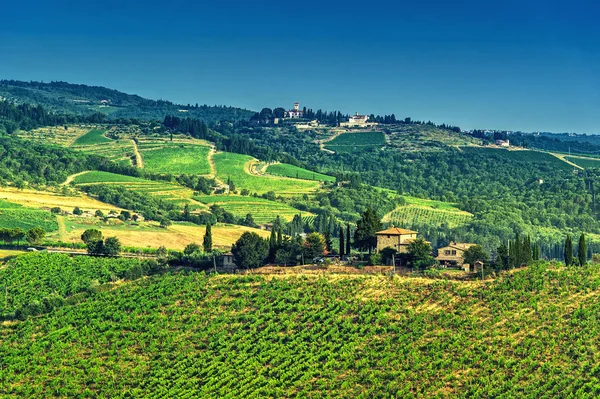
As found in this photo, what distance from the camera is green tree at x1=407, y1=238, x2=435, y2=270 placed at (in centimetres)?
8012

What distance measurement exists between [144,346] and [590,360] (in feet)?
101

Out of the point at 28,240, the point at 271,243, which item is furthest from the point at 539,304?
the point at 28,240

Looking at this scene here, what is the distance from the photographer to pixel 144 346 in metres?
68.7

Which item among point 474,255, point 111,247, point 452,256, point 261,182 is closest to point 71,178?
point 261,182

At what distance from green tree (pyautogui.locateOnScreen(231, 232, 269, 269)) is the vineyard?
14.0 feet

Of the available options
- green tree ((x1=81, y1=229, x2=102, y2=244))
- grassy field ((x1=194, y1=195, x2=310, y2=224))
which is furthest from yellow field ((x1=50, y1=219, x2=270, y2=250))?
grassy field ((x1=194, y1=195, x2=310, y2=224))

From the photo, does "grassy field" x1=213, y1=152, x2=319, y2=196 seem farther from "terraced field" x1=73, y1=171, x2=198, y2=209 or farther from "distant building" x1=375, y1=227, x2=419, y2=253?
"distant building" x1=375, y1=227, x2=419, y2=253

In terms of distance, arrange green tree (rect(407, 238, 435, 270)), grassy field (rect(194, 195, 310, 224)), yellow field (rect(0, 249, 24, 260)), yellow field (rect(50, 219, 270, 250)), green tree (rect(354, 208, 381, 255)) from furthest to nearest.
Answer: grassy field (rect(194, 195, 310, 224)) < yellow field (rect(50, 219, 270, 250)) < yellow field (rect(0, 249, 24, 260)) < green tree (rect(354, 208, 381, 255)) < green tree (rect(407, 238, 435, 270))

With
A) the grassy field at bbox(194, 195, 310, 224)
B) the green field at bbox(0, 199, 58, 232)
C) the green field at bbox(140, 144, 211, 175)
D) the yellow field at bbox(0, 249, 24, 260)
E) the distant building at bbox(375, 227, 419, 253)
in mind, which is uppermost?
the green field at bbox(140, 144, 211, 175)

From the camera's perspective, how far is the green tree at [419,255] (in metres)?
80.1

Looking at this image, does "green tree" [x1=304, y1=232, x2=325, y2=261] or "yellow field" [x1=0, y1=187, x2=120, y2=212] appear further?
"yellow field" [x1=0, y1=187, x2=120, y2=212]

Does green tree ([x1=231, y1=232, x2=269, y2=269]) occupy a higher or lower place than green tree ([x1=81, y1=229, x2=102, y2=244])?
higher

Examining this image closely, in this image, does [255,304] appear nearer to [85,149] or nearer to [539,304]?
[539,304]

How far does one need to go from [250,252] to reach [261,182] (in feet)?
322
